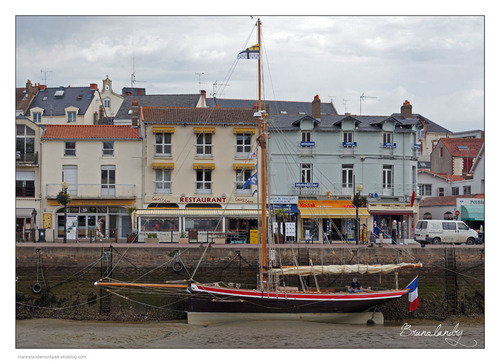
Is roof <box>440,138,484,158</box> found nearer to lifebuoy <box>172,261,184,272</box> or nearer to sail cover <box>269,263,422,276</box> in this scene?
sail cover <box>269,263,422,276</box>

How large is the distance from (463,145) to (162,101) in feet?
91.6

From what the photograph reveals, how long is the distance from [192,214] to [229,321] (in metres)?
14.6

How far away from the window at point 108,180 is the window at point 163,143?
3.08m

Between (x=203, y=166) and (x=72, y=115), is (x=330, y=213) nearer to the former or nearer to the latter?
(x=203, y=166)

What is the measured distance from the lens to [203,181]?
156 feet

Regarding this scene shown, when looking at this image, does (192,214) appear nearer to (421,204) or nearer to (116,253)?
(116,253)

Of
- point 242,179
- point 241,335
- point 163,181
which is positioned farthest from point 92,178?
point 241,335

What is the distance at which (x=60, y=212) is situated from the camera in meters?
46.5

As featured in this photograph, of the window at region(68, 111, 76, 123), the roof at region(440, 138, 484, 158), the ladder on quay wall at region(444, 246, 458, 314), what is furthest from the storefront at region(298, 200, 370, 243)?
the window at region(68, 111, 76, 123)

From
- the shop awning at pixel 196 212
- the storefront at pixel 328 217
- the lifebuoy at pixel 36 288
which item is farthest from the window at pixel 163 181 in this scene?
the lifebuoy at pixel 36 288

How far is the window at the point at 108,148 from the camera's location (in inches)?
1865

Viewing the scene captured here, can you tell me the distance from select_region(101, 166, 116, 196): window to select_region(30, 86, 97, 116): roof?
27.3 meters

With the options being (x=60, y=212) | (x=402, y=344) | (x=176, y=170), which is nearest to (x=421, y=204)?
(x=176, y=170)

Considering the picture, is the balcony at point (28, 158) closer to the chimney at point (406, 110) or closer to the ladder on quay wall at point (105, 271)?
the ladder on quay wall at point (105, 271)
